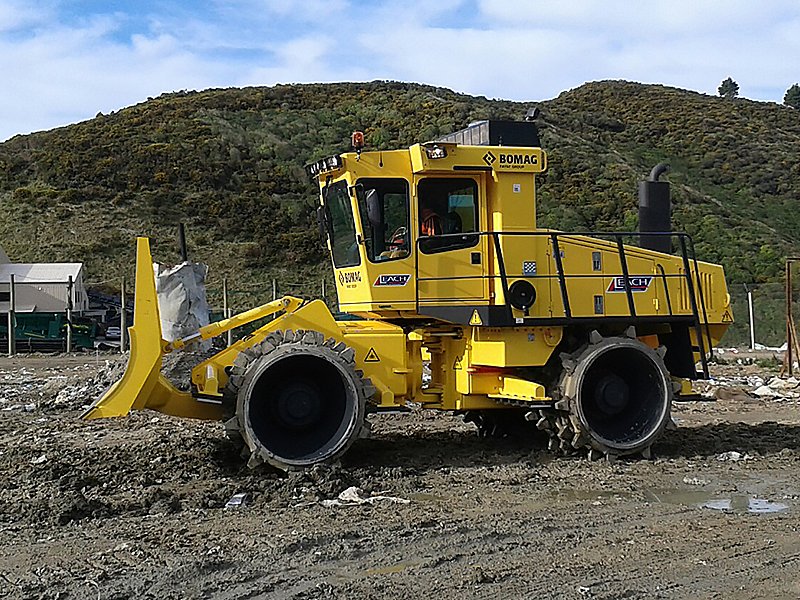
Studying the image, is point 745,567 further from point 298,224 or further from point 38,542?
point 298,224

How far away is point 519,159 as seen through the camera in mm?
10258

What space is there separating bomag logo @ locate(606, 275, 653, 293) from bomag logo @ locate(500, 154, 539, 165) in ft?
5.05

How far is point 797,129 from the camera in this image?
2381 inches

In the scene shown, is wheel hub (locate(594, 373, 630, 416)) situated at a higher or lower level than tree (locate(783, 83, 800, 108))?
lower

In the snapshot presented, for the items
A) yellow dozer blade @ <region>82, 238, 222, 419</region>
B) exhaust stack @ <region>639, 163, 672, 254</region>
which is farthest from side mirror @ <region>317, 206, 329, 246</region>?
exhaust stack @ <region>639, 163, 672, 254</region>

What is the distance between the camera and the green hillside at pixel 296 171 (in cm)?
4122

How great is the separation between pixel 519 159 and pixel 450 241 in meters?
1.10

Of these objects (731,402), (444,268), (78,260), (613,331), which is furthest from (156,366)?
(78,260)

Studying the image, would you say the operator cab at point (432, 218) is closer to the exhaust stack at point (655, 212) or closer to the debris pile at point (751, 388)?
the exhaust stack at point (655, 212)

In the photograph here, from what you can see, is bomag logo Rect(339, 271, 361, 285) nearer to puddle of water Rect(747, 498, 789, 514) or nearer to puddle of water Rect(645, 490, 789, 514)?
puddle of water Rect(645, 490, 789, 514)

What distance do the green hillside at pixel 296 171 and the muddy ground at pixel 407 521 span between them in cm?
2545

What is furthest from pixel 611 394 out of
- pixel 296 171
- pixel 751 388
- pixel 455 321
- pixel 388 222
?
pixel 296 171

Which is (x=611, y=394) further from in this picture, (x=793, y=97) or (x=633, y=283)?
(x=793, y=97)

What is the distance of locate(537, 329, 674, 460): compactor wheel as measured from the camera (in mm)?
10000
